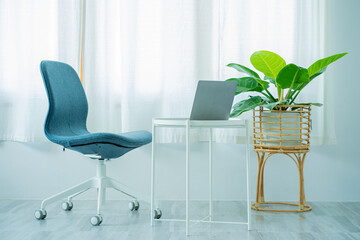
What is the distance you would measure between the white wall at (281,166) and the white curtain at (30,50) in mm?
308

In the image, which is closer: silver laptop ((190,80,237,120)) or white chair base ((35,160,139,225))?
silver laptop ((190,80,237,120))

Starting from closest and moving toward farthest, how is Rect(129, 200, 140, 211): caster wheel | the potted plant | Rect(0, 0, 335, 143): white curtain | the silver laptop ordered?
the silver laptop, the potted plant, Rect(129, 200, 140, 211): caster wheel, Rect(0, 0, 335, 143): white curtain

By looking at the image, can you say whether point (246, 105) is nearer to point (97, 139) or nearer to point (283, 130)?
point (283, 130)

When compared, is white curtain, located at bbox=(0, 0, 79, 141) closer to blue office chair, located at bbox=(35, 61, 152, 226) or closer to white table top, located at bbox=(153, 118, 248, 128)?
blue office chair, located at bbox=(35, 61, 152, 226)

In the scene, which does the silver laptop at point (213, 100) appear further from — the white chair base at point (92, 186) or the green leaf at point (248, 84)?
the white chair base at point (92, 186)

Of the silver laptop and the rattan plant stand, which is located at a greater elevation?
the silver laptop

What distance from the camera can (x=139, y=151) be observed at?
10.2 ft

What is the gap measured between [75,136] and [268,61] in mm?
1242

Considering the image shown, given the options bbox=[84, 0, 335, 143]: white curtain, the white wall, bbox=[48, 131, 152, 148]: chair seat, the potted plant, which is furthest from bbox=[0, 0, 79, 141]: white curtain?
the potted plant

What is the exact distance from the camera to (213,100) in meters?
2.14

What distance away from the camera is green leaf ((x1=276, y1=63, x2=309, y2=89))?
244cm

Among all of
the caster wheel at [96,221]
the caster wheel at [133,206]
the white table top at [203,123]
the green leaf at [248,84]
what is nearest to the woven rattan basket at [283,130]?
the green leaf at [248,84]

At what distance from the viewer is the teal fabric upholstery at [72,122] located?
236 centimetres

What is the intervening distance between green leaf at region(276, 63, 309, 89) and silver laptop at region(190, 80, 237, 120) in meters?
0.43
